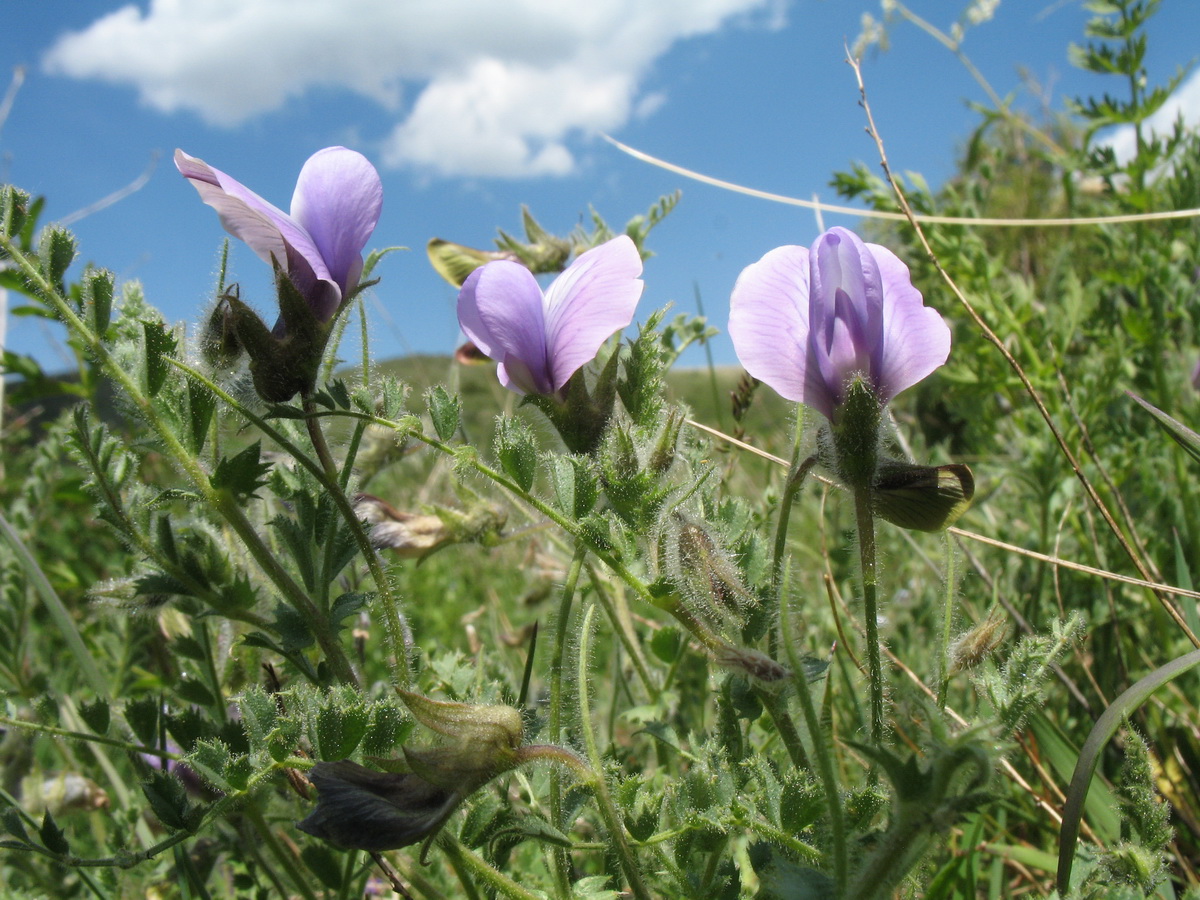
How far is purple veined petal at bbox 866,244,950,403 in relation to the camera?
34.5 inches

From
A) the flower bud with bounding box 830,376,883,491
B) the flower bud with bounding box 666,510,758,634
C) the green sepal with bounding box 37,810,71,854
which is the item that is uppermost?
the flower bud with bounding box 830,376,883,491

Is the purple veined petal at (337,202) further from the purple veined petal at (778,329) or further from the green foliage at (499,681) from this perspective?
the purple veined petal at (778,329)

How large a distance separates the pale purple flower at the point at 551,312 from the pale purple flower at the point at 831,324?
0.13 metres

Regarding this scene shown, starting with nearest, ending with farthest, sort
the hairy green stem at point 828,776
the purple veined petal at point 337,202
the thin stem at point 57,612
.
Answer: the hairy green stem at point 828,776 < the purple veined petal at point 337,202 < the thin stem at point 57,612

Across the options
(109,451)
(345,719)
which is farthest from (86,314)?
(345,719)

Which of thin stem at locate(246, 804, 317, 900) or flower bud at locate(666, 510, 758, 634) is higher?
flower bud at locate(666, 510, 758, 634)

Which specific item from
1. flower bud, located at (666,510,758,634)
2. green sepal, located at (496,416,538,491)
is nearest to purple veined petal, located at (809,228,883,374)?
flower bud, located at (666,510,758,634)

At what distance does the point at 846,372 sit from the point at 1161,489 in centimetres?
146

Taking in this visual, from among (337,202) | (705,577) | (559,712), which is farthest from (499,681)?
(337,202)

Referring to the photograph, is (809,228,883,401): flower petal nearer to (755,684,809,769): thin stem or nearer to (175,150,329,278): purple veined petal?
(755,684,809,769): thin stem

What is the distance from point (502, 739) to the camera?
79 cm

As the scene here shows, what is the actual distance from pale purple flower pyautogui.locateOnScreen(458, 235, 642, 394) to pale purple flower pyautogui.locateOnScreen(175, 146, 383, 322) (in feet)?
0.45

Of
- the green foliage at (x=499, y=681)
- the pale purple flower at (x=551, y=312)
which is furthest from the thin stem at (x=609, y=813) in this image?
the pale purple flower at (x=551, y=312)

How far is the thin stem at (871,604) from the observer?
85 centimetres
